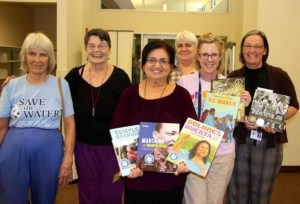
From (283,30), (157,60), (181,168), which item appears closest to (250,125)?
(181,168)

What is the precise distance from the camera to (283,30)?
493cm

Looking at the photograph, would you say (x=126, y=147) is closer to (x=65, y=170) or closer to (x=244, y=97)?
(x=65, y=170)

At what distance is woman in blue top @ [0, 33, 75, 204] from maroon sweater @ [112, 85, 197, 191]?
0.51m

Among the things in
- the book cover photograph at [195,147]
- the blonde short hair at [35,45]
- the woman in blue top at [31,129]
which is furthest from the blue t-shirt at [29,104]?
the book cover photograph at [195,147]

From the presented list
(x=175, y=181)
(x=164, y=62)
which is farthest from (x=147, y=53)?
(x=175, y=181)

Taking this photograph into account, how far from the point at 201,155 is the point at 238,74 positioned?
0.93 m

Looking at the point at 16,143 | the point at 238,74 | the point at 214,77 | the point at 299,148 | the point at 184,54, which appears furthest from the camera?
the point at 299,148

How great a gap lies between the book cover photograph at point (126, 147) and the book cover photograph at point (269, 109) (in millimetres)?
954

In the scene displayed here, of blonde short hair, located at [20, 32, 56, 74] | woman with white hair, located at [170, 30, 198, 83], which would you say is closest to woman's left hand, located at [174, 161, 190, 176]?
blonde short hair, located at [20, 32, 56, 74]

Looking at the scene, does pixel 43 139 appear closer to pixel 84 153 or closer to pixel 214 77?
pixel 84 153

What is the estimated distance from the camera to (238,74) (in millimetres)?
2549

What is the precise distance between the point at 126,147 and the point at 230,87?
33.7 inches

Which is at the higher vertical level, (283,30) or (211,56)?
(283,30)

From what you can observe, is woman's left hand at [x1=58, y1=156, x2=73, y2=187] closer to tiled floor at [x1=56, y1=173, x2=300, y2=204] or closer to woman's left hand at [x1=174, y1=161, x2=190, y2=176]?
woman's left hand at [x1=174, y1=161, x2=190, y2=176]
